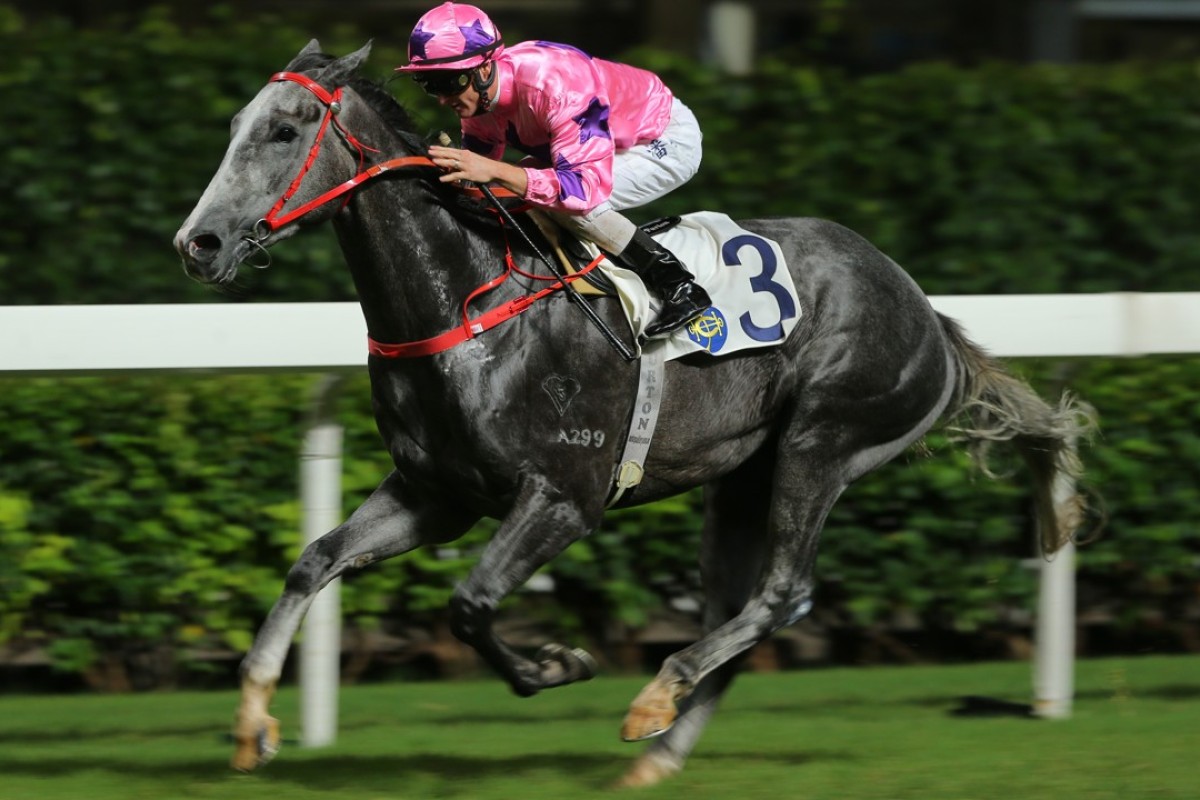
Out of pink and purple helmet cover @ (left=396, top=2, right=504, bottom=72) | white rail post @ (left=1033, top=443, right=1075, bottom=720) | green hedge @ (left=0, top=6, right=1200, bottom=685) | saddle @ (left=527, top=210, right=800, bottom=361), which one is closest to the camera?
pink and purple helmet cover @ (left=396, top=2, right=504, bottom=72)

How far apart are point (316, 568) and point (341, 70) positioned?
3.84 ft

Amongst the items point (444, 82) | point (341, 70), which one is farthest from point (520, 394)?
point (341, 70)

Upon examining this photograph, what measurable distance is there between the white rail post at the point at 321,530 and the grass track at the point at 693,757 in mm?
119

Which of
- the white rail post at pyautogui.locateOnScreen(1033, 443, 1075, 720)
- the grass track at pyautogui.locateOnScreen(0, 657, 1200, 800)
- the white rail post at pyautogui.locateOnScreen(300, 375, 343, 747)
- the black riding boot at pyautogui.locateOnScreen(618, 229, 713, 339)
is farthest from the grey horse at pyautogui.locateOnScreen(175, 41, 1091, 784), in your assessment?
the white rail post at pyautogui.locateOnScreen(1033, 443, 1075, 720)

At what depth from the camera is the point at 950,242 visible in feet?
21.8

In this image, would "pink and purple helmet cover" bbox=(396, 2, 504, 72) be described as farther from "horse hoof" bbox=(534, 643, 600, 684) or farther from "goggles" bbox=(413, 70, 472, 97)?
"horse hoof" bbox=(534, 643, 600, 684)

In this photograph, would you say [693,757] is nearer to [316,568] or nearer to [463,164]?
[316,568]

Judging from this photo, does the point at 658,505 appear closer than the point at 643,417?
No

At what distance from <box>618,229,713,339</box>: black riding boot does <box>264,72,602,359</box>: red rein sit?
0.10 meters

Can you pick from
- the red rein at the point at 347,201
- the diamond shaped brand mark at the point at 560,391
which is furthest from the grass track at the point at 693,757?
the red rein at the point at 347,201

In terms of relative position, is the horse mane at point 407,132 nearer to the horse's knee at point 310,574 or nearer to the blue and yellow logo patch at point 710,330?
the blue and yellow logo patch at point 710,330

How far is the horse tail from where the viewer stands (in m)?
4.94

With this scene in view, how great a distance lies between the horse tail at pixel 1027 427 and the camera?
4.94 meters

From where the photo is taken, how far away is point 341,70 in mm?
4160
